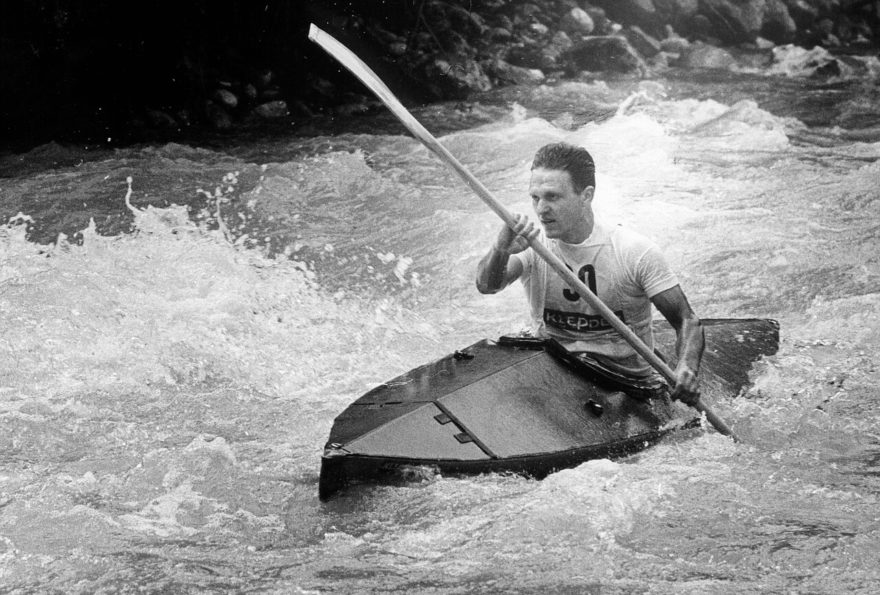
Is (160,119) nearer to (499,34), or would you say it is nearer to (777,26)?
(499,34)

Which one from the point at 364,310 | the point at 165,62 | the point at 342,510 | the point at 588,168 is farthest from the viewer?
the point at 165,62

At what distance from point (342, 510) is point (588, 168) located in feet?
5.15

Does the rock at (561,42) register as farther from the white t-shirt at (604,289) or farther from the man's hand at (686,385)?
the man's hand at (686,385)

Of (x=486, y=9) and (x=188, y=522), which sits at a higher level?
(x=486, y=9)

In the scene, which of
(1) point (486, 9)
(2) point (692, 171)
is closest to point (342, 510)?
(2) point (692, 171)

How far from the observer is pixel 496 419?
12.4 feet

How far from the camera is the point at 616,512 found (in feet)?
12.2

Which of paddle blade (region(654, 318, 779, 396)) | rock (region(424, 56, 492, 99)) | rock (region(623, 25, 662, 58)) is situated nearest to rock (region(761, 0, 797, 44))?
rock (region(623, 25, 662, 58))

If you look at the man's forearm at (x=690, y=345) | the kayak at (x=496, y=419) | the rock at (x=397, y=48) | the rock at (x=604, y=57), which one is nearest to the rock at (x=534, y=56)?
the rock at (x=604, y=57)

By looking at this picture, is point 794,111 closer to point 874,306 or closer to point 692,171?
point 692,171

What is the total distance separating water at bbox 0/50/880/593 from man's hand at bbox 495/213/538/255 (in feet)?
2.79

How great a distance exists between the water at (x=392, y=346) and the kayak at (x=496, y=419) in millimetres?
85

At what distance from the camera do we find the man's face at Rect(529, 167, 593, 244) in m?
4.06

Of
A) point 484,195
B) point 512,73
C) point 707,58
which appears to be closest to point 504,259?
point 484,195
